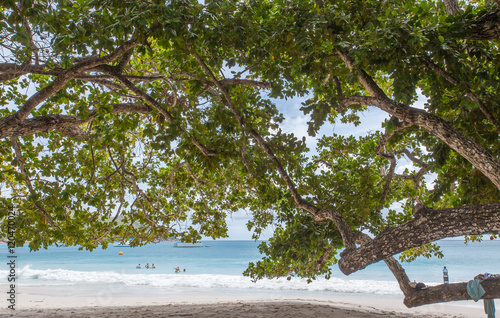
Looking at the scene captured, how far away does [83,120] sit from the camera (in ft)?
12.9

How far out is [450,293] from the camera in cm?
459

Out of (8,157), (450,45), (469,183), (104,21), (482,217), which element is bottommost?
(482,217)

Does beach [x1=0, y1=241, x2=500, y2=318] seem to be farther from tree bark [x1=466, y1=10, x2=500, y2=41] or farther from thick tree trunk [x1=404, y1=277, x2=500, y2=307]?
tree bark [x1=466, y1=10, x2=500, y2=41]

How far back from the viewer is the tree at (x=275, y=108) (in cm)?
328

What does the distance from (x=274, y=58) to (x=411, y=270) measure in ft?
102

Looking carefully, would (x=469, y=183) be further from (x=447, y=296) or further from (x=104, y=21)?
(x=104, y=21)

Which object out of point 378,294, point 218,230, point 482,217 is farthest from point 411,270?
point 482,217

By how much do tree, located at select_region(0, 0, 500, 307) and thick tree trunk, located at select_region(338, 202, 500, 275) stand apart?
13mm

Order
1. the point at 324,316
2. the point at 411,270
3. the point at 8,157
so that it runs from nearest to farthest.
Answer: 1. the point at 8,157
2. the point at 324,316
3. the point at 411,270

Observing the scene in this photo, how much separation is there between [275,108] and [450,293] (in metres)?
3.53

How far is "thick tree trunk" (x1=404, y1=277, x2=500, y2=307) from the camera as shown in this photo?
4527mm

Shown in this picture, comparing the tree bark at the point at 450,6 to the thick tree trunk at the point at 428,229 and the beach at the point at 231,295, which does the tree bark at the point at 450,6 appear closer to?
the thick tree trunk at the point at 428,229

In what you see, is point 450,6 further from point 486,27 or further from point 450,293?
point 450,293

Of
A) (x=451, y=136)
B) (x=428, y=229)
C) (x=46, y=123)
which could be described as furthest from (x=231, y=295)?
(x=451, y=136)
